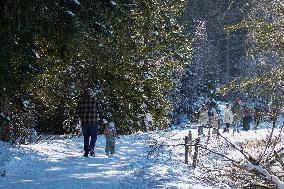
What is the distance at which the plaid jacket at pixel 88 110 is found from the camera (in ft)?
46.9

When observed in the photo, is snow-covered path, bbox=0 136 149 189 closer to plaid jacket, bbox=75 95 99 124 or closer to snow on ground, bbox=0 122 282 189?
snow on ground, bbox=0 122 282 189

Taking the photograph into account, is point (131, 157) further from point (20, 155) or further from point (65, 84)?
point (65, 84)

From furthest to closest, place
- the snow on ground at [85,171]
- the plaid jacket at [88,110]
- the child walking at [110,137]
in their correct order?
1. the child walking at [110,137]
2. the plaid jacket at [88,110]
3. the snow on ground at [85,171]

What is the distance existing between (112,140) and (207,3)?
5601cm

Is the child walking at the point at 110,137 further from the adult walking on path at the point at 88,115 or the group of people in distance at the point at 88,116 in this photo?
the adult walking on path at the point at 88,115

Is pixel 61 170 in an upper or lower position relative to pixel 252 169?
lower

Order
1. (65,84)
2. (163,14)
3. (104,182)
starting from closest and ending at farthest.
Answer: (104,182)
(65,84)
(163,14)

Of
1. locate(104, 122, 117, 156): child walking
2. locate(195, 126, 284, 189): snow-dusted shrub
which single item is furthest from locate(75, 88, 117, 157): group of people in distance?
locate(195, 126, 284, 189): snow-dusted shrub

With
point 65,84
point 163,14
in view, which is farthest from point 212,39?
point 65,84

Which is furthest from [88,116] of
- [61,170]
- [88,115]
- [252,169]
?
[252,169]

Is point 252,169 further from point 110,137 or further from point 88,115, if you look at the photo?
point 110,137

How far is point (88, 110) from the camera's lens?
14.3 meters

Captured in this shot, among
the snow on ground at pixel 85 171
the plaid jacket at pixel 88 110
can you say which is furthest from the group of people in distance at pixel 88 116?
the snow on ground at pixel 85 171

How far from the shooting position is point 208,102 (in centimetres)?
5469
